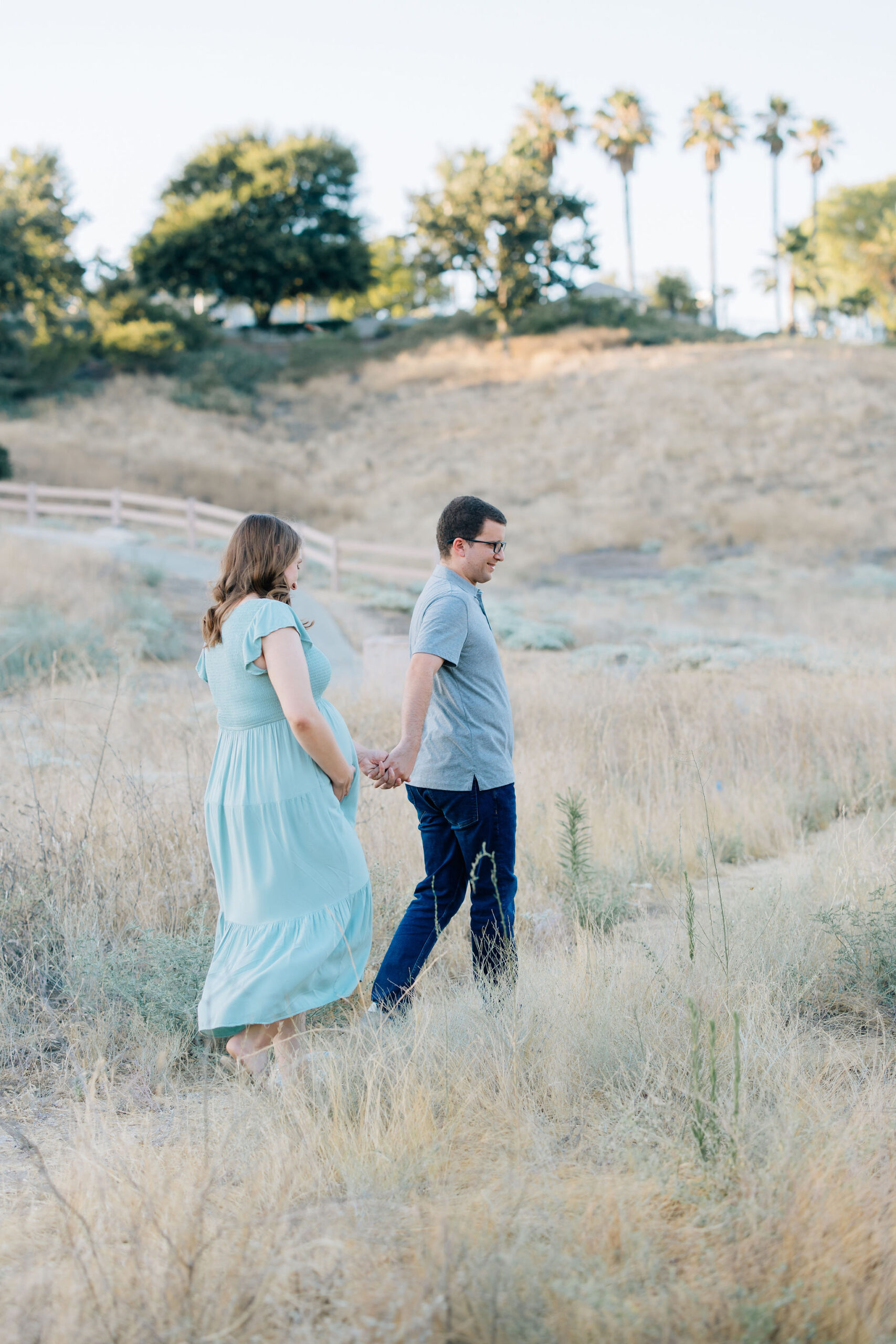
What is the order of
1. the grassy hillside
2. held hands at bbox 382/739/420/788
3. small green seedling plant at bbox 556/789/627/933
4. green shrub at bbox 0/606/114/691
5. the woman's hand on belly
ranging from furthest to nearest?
1. the grassy hillside
2. green shrub at bbox 0/606/114/691
3. small green seedling plant at bbox 556/789/627/933
4. held hands at bbox 382/739/420/788
5. the woman's hand on belly

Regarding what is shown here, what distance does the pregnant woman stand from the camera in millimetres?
2947

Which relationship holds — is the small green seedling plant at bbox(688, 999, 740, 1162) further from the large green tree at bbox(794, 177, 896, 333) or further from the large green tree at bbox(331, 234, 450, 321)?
the large green tree at bbox(794, 177, 896, 333)

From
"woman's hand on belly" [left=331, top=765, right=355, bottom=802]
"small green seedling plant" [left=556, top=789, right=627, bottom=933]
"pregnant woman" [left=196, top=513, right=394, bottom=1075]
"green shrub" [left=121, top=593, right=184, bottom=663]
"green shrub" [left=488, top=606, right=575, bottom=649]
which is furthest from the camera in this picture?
"green shrub" [left=488, top=606, right=575, bottom=649]

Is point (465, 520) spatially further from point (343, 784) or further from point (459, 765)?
point (343, 784)

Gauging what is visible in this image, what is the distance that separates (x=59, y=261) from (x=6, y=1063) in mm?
43195

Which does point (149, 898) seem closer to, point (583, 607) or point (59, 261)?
point (583, 607)

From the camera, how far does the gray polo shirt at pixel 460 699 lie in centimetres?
340

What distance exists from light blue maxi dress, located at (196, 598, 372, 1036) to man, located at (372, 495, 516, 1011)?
1.32ft

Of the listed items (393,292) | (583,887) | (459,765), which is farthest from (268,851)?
(393,292)

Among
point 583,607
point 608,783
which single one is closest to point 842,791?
point 608,783

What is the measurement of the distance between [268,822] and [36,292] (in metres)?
42.4

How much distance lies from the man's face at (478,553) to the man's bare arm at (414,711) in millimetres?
388

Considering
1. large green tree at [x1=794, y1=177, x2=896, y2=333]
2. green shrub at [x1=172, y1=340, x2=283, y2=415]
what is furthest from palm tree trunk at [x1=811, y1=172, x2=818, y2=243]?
green shrub at [x1=172, y1=340, x2=283, y2=415]

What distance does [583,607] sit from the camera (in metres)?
17.8
